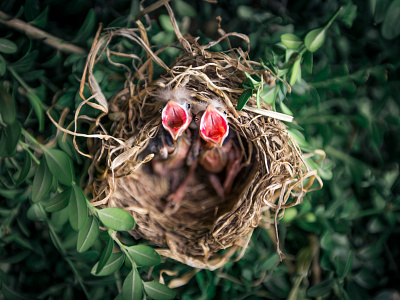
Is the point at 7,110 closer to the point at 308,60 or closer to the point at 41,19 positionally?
the point at 41,19

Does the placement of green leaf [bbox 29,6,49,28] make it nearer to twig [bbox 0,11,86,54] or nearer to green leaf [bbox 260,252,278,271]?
twig [bbox 0,11,86,54]

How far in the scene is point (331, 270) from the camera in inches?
36.1

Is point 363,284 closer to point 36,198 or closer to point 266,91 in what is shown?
point 266,91

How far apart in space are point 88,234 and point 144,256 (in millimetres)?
141

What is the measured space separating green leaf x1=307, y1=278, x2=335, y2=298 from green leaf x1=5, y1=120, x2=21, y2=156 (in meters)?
0.84

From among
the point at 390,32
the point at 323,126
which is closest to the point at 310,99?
the point at 323,126

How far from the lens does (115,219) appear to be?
689 millimetres

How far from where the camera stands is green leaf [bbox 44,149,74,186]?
0.64 metres

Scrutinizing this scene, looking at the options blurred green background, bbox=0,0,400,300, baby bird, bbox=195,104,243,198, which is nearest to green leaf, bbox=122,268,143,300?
blurred green background, bbox=0,0,400,300

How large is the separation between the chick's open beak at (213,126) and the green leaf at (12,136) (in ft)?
1.25

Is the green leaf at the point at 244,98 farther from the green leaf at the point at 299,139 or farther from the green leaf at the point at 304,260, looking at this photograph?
the green leaf at the point at 304,260

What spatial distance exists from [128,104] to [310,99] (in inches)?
18.4

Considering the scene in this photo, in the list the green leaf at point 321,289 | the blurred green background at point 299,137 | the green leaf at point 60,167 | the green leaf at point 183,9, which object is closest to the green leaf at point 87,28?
the blurred green background at point 299,137

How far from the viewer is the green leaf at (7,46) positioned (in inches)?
28.9
